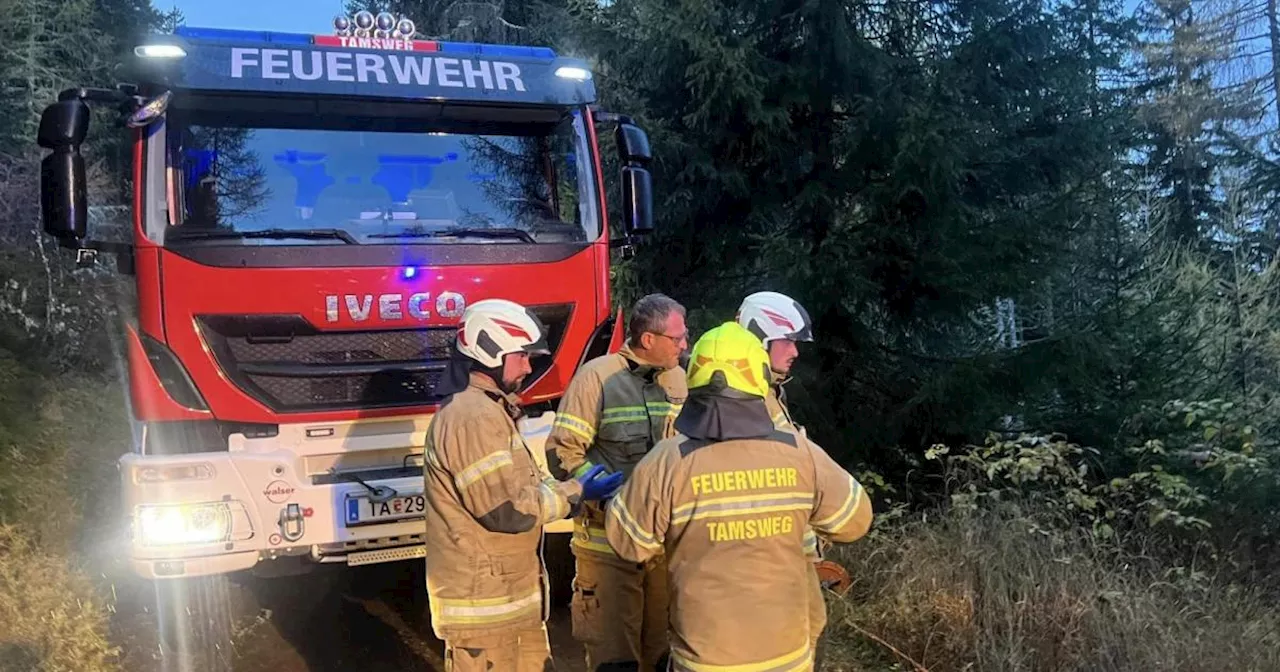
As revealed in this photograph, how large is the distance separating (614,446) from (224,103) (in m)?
2.50

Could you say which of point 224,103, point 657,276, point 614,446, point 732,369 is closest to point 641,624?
point 614,446

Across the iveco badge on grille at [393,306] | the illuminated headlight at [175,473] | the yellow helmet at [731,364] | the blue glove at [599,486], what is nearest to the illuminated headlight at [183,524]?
the illuminated headlight at [175,473]

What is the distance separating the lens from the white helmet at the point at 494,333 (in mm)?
2957

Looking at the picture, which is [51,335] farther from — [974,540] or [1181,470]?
[1181,470]

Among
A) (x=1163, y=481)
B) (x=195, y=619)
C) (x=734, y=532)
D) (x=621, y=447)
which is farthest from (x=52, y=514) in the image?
(x=1163, y=481)

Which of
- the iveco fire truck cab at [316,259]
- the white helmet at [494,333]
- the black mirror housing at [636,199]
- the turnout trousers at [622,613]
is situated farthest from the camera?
the black mirror housing at [636,199]

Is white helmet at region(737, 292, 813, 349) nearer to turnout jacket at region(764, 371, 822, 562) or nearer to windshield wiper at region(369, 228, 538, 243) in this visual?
turnout jacket at region(764, 371, 822, 562)

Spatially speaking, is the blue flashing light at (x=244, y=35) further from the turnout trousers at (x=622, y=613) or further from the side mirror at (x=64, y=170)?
the turnout trousers at (x=622, y=613)

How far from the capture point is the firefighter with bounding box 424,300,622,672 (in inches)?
110

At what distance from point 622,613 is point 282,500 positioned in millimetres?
1586

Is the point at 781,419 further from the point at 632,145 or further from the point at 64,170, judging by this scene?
the point at 64,170

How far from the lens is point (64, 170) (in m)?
3.99

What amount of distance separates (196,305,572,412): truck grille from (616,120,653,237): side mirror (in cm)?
88

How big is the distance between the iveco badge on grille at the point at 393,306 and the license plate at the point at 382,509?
818 mm
